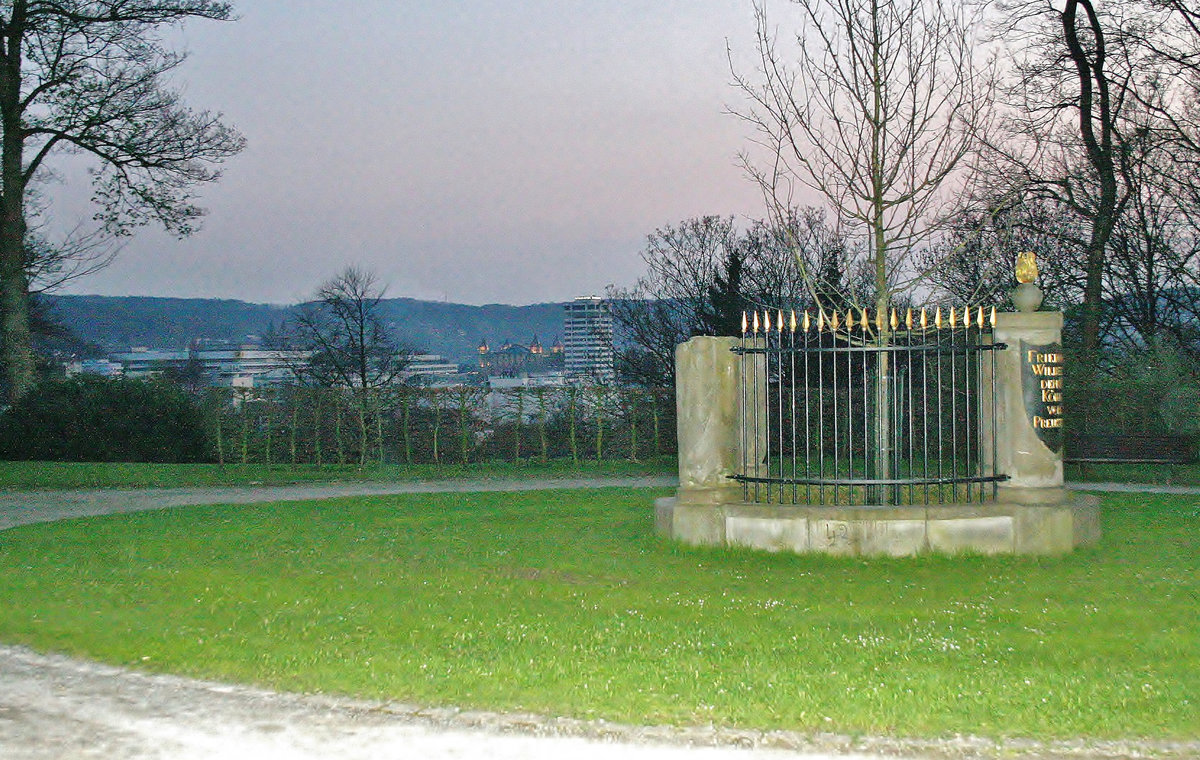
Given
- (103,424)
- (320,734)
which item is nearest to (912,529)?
(320,734)

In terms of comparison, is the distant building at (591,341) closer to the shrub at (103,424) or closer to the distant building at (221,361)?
the distant building at (221,361)

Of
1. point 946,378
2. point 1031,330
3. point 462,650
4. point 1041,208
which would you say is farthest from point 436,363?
point 462,650

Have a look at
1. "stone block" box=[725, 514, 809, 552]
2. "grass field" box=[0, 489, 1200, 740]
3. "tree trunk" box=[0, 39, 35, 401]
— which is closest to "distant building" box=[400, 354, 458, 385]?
"tree trunk" box=[0, 39, 35, 401]

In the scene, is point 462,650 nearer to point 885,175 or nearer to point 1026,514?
point 1026,514

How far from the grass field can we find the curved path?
20cm

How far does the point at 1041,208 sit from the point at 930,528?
22768mm

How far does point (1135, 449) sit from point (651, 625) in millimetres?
13752

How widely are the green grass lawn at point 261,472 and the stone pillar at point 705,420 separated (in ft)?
36.5

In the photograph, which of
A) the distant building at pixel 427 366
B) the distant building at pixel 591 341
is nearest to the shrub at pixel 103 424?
the distant building at pixel 427 366

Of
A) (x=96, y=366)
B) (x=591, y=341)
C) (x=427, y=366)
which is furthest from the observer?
(x=427, y=366)

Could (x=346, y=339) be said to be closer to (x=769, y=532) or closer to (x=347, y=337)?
(x=347, y=337)

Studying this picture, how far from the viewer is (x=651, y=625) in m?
8.10

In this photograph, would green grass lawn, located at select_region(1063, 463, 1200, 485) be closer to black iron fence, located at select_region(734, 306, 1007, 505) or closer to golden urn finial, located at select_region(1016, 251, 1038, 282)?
black iron fence, located at select_region(734, 306, 1007, 505)

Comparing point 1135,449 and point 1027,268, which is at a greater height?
point 1027,268
